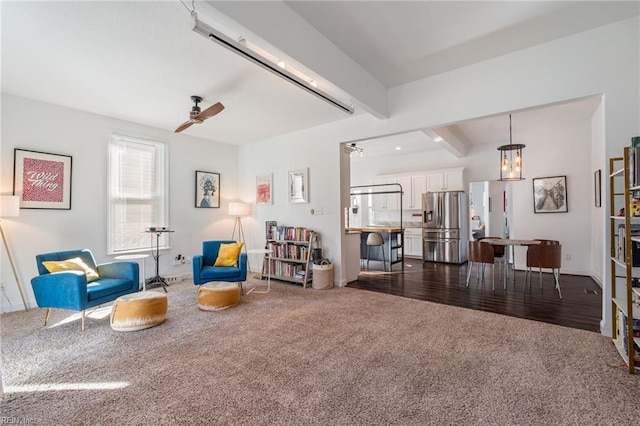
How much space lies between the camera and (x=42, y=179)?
3.97 metres

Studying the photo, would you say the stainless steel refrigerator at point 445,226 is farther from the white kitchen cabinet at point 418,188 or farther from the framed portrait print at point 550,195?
the framed portrait print at point 550,195

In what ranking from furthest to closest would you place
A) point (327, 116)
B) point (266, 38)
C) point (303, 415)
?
point (327, 116) → point (266, 38) → point (303, 415)

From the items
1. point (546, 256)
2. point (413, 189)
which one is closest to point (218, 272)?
point (546, 256)

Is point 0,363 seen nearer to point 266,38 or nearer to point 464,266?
point 266,38

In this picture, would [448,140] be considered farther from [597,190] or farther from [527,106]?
[527,106]

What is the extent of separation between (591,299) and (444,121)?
10.3ft

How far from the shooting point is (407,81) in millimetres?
3928

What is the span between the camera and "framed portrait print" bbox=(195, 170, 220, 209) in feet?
19.2

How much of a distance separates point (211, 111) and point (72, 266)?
8.03 ft

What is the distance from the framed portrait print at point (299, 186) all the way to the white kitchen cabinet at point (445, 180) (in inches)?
153

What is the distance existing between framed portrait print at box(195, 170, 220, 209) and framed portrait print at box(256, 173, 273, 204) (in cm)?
89

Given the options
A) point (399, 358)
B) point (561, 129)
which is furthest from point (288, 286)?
point (561, 129)

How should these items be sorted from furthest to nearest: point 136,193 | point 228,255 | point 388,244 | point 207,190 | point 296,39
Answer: point 388,244
point 207,190
point 136,193
point 228,255
point 296,39

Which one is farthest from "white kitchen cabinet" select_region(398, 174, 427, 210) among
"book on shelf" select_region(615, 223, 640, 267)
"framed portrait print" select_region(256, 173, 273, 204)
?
"book on shelf" select_region(615, 223, 640, 267)
